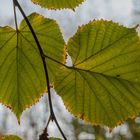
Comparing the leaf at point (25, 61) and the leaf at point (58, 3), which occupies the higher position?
the leaf at point (58, 3)

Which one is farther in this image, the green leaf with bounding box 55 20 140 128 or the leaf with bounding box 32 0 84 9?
the leaf with bounding box 32 0 84 9

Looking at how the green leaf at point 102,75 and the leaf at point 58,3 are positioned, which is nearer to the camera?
the green leaf at point 102,75

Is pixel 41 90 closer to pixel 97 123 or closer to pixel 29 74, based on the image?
pixel 29 74

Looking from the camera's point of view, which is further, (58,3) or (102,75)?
(58,3)

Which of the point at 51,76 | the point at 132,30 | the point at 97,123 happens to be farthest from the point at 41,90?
the point at 132,30
